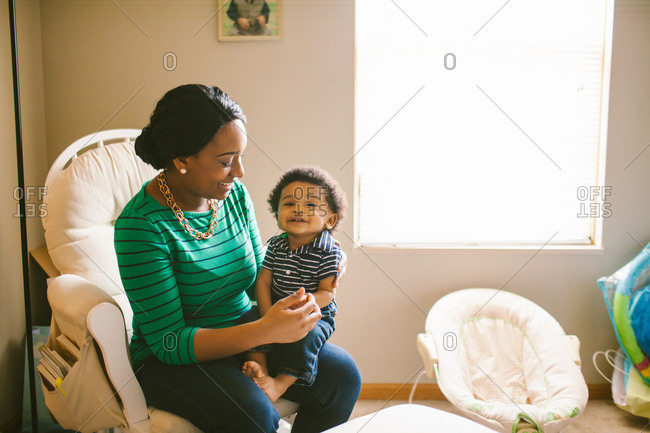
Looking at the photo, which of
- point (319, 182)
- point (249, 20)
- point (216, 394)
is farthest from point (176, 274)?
point (249, 20)

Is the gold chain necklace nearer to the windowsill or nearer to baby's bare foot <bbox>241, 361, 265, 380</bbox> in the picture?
baby's bare foot <bbox>241, 361, 265, 380</bbox>

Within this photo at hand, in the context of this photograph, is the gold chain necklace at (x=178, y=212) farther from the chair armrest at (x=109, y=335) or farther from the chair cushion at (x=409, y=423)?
the chair cushion at (x=409, y=423)

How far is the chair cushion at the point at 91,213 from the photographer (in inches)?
59.4

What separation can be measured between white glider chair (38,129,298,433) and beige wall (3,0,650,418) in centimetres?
46

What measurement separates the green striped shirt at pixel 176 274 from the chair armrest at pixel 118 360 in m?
0.05

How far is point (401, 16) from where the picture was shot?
2174 mm

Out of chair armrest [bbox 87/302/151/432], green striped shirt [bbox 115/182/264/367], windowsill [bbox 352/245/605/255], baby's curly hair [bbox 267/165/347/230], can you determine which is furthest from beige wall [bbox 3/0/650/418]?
chair armrest [bbox 87/302/151/432]

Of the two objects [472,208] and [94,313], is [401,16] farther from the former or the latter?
[94,313]

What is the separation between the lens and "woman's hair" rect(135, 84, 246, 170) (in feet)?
3.96

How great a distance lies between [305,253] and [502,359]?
1.13 meters

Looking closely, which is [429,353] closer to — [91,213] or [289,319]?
[289,319]

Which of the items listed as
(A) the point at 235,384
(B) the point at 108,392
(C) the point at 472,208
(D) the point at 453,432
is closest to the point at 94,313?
(B) the point at 108,392

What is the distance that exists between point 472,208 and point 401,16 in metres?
0.94

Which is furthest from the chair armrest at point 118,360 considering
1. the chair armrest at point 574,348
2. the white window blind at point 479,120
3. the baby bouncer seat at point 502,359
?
the chair armrest at point 574,348
